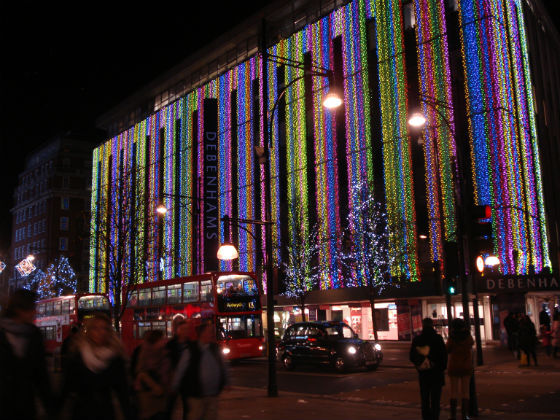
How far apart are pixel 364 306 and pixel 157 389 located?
3289 cm

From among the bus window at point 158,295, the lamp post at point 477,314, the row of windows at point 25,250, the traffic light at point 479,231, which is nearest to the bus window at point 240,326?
the bus window at point 158,295

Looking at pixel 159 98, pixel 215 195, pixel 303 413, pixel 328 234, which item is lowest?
pixel 303 413

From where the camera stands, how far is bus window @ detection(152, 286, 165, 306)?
26797mm

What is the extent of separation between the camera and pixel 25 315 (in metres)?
5.03

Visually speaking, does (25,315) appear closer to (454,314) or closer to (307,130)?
(454,314)

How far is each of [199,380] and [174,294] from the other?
19.2 metres

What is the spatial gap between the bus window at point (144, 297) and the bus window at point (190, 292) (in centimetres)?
305

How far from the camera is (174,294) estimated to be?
85.4ft

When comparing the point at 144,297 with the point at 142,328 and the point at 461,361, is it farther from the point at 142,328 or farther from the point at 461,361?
the point at 461,361

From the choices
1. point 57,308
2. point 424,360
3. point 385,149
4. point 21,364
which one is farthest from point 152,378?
point 385,149

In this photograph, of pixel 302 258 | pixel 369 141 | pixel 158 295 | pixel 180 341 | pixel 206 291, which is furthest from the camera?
pixel 302 258

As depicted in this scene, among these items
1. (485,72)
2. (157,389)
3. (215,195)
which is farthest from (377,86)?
(157,389)

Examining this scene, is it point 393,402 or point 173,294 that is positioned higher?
point 173,294

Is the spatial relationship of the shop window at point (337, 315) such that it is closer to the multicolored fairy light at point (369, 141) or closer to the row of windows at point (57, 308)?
the multicolored fairy light at point (369, 141)
